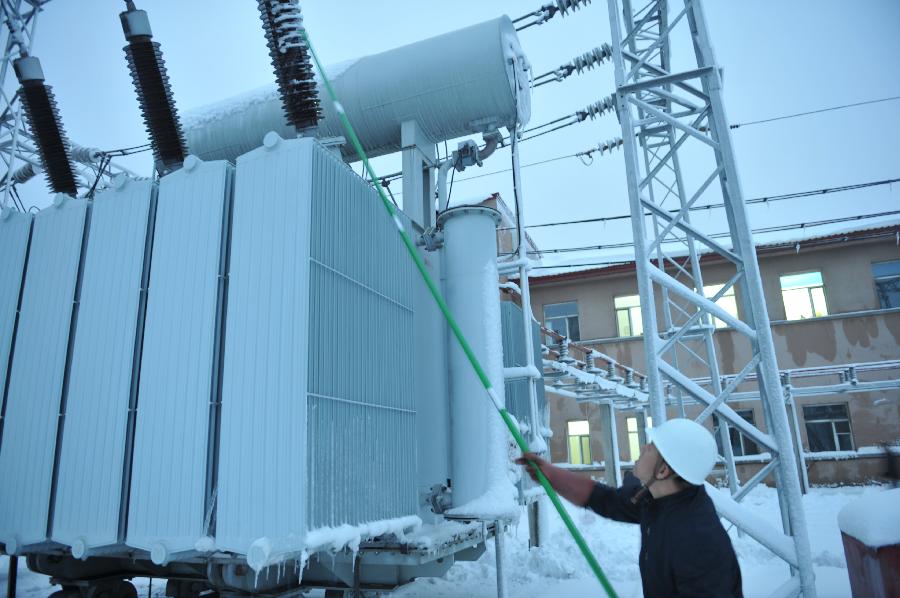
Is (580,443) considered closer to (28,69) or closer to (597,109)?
(597,109)

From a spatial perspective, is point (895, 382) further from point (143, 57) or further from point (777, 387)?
point (143, 57)

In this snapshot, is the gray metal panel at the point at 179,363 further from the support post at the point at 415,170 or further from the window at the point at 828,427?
the window at the point at 828,427

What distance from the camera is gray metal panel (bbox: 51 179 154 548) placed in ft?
18.7

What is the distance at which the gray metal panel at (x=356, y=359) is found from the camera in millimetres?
5012

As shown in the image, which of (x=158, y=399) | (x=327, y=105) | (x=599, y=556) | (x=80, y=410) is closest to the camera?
(x=158, y=399)

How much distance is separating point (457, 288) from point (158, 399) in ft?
11.6

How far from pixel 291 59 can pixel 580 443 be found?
2106 cm

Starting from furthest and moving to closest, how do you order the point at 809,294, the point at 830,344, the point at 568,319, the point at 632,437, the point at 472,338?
the point at 568,319, the point at 632,437, the point at 809,294, the point at 830,344, the point at 472,338

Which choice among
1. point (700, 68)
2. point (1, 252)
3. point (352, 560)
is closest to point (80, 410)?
point (1, 252)

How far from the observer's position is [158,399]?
5555 mm

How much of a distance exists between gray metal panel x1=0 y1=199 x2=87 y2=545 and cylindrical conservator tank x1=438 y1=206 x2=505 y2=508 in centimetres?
427

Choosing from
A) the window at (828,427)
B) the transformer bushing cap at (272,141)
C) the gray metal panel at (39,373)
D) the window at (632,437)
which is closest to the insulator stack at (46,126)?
the gray metal panel at (39,373)

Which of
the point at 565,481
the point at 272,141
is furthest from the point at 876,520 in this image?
the point at 272,141

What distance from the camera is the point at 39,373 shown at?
650cm
